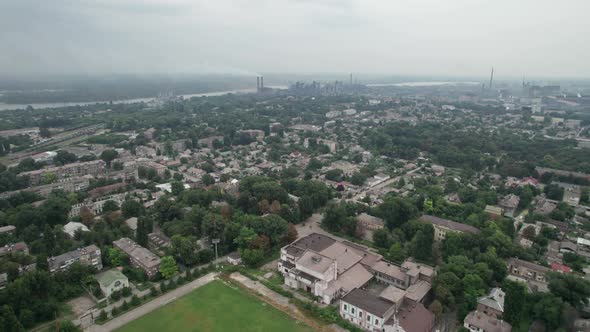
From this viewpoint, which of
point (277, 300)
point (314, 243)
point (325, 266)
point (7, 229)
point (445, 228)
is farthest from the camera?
Answer: point (445, 228)

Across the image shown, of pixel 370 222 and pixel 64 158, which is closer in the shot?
pixel 370 222

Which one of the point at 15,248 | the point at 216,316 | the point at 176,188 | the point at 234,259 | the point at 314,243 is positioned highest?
the point at 176,188

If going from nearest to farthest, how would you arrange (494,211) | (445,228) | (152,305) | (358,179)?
(152,305) → (445,228) → (494,211) → (358,179)

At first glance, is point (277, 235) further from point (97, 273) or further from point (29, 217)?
point (29, 217)

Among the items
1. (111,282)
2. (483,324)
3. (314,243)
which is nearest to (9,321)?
(111,282)

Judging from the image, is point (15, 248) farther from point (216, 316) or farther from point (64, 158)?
point (64, 158)

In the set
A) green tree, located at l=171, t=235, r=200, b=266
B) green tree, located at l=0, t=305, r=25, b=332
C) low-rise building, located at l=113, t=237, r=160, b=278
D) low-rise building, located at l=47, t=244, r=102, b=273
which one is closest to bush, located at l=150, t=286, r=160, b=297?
low-rise building, located at l=113, t=237, r=160, b=278
